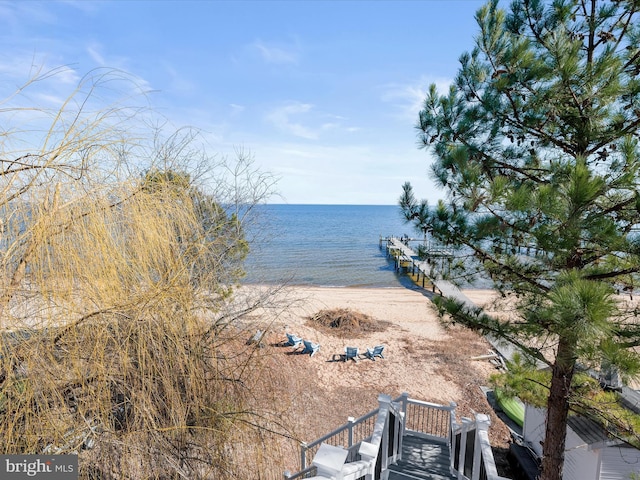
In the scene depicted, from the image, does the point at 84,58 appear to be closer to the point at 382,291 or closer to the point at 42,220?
the point at 42,220

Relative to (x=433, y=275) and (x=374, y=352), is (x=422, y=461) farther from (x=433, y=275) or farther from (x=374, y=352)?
(x=374, y=352)

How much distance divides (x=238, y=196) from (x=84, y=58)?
16.8ft

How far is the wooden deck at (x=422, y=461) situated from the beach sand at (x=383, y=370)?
186 cm

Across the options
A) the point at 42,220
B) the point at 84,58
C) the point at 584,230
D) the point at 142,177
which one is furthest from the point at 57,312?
the point at 584,230

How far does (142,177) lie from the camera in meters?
2.12

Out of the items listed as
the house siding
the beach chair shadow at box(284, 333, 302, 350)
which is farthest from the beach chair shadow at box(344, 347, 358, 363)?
the house siding

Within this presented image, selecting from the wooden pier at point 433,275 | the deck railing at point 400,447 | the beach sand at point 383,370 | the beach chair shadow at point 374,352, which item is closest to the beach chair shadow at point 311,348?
the beach sand at point 383,370

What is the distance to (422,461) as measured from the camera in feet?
18.7

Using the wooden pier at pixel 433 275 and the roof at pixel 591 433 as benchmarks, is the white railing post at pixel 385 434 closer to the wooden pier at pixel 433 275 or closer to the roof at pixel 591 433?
the wooden pier at pixel 433 275

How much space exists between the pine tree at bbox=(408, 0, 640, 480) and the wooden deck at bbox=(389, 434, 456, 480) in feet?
5.36

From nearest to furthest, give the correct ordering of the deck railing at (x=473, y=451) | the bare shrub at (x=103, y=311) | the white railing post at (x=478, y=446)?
1. the bare shrub at (x=103, y=311)
2. the deck railing at (x=473, y=451)
3. the white railing post at (x=478, y=446)

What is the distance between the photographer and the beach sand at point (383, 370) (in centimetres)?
813

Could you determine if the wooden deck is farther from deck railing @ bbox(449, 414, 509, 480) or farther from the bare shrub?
the bare shrub

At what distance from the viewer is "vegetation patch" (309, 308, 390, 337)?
48.1 feet
